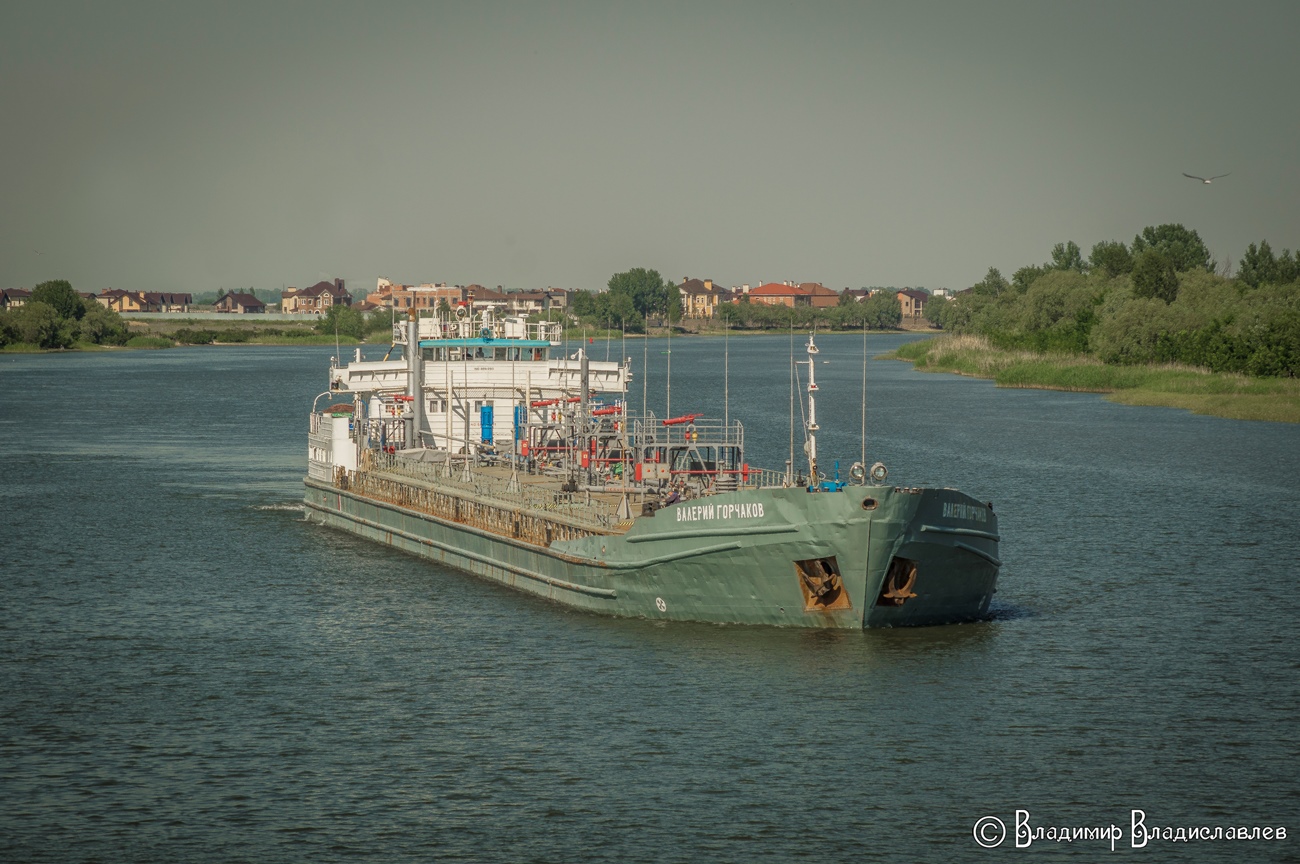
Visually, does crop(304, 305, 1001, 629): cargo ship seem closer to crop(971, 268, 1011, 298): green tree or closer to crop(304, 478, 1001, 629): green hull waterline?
crop(304, 478, 1001, 629): green hull waterline

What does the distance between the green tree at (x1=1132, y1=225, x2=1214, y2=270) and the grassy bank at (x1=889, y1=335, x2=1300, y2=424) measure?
160 ft

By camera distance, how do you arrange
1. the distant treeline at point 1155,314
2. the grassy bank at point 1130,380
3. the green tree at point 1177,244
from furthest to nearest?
the green tree at point 1177,244
the distant treeline at point 1155,314
the grassy bank at point 1130,380

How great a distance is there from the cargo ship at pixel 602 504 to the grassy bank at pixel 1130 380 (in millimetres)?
53697

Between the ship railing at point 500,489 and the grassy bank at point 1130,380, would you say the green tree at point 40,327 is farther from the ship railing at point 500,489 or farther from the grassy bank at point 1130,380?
the ship railing at point 500,489

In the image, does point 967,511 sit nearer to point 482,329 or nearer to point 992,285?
point 482,329

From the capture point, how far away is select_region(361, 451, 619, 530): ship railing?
34.5m

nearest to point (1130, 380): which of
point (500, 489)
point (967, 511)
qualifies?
point (500, 489)

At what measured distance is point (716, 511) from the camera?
29.3m

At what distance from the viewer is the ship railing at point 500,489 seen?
113ft

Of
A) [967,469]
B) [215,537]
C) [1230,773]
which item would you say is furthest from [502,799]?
[967,469]

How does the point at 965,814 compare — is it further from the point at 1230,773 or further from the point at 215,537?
the point at 215,537

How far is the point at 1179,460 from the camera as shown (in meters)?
65.9

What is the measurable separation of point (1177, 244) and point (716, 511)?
168 m

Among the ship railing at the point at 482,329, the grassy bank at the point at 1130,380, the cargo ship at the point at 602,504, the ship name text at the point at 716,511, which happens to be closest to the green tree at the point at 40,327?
the grassy bank at the point at 1130,380
